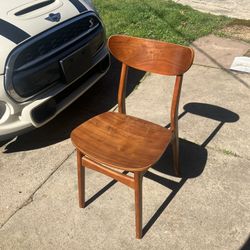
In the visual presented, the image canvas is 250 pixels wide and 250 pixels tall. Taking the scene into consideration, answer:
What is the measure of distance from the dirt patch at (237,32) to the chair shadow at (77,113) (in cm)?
158

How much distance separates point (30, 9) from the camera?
10.0 feet

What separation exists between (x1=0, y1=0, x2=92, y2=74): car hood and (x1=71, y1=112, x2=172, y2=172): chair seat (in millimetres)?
843

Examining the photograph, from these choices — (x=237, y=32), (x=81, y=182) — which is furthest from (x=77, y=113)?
(x=237, y=32)

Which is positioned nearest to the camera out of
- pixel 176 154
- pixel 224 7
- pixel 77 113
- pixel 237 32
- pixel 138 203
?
pixel 138 203

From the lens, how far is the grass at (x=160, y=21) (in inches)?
204

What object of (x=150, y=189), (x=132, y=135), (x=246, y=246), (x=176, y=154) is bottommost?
(x=150, y=189)

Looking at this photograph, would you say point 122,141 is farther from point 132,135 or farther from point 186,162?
point 186,162

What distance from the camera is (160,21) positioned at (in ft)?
18.2

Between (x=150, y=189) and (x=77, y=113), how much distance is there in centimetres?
133

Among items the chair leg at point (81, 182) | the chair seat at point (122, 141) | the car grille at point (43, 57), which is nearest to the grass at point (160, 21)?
the car grille at point (43, 57)

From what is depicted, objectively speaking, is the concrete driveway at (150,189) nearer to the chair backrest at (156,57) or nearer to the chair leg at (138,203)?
the chair leg at (138,203)

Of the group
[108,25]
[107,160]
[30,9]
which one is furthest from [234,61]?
[107,160]

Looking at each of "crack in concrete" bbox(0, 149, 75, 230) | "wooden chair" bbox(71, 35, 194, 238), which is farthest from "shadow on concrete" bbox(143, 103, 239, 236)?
"crack in concrete" bbox(0, 149, 75, 230)

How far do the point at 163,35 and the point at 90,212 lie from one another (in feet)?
10.5
